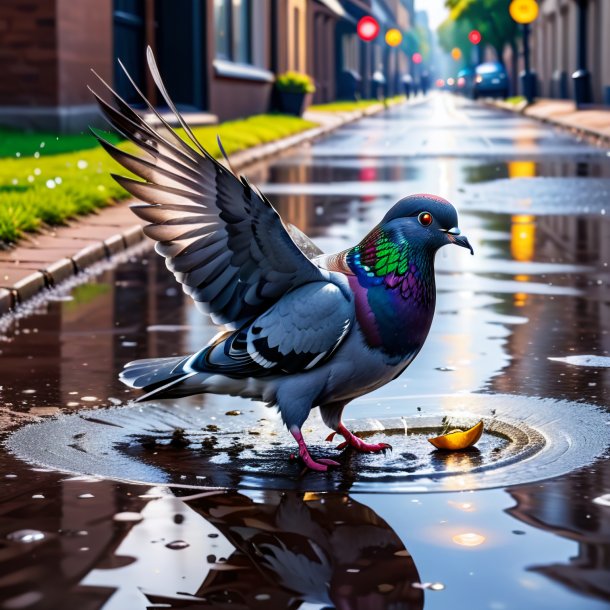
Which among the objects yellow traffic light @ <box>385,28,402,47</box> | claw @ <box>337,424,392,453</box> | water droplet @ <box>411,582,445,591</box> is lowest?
water droplet @ <box>411,582,445,591</box>

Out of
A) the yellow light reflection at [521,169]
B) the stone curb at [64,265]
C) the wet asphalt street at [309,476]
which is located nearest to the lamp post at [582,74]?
the yellow light reflection at [521,169]

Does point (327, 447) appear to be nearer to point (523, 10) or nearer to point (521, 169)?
point (521, 169)

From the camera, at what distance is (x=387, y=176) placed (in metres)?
22.5

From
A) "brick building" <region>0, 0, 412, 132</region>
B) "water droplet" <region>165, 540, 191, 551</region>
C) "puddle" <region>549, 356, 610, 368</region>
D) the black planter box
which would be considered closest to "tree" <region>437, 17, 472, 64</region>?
"brick building" <region>0, 0, 412, 132</region>

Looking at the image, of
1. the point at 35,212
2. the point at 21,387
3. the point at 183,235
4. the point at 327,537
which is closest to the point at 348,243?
the point at 35,212

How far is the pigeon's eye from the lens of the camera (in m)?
5.14

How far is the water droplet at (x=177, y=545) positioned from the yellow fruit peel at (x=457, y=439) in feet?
4.72

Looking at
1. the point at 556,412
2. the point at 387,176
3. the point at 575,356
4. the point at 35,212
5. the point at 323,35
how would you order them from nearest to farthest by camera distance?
the point at 556,412 → the point at 575,356 → the point at 35,212 → the point at 387,176 → the point at 323,35

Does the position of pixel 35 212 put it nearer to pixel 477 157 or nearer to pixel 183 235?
pixel 183 235

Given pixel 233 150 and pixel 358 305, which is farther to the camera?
pixel 233 150

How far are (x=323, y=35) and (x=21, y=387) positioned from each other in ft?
201

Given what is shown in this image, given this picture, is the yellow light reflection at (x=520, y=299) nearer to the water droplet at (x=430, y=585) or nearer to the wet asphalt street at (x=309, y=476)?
the wet asphalt street at (x=309, y=476)

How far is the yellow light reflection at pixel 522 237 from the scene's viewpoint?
→ 12.4 m

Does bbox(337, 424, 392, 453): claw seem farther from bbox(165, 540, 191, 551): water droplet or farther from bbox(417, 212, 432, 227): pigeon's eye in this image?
bbox(165, 540, 191, 551): water droplet
